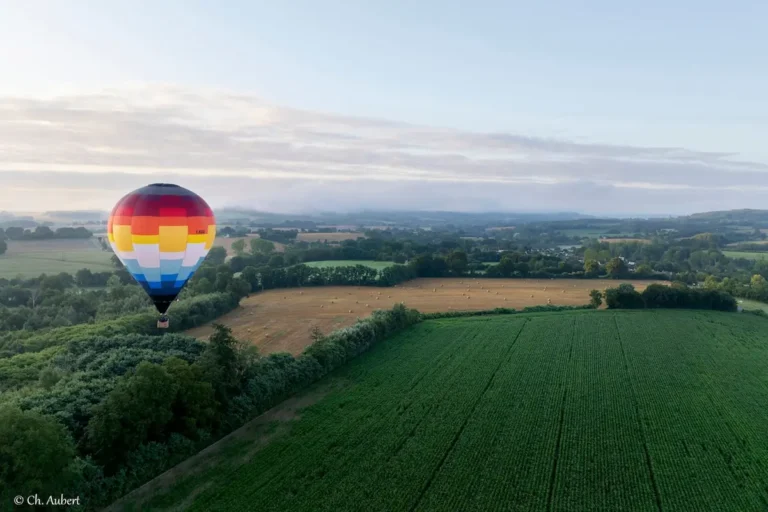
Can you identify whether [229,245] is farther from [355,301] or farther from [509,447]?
[509,447]

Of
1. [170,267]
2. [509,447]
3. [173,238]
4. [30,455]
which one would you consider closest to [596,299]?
[509,447]

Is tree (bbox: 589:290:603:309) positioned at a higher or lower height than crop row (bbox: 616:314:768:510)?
higher

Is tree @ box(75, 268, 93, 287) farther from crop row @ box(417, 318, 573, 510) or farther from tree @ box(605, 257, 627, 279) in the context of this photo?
tree @ box(605, 257, 627, 279)

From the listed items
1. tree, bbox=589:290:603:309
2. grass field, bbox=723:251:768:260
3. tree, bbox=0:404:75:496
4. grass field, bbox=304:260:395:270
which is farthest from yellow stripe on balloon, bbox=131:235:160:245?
grass field, bbox=723:251:768:260

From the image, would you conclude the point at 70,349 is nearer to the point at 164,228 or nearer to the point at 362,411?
the point at 164,228

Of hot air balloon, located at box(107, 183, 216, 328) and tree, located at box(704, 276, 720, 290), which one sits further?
tree, located at box(704, 276, 720, 290)

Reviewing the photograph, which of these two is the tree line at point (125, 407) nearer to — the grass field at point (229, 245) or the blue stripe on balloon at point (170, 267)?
the blue stripe on balloon at point (170, 267)

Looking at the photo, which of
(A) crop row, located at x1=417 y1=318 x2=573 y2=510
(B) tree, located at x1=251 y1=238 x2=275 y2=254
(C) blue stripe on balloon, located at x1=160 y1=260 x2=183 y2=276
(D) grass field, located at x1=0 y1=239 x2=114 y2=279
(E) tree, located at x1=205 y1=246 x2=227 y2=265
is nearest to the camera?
(A) crop row, located at x1=417 y1=318 x2=573 y2=510

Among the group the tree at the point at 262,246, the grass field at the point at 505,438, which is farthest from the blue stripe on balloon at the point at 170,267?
the tree at the point at 262,246
